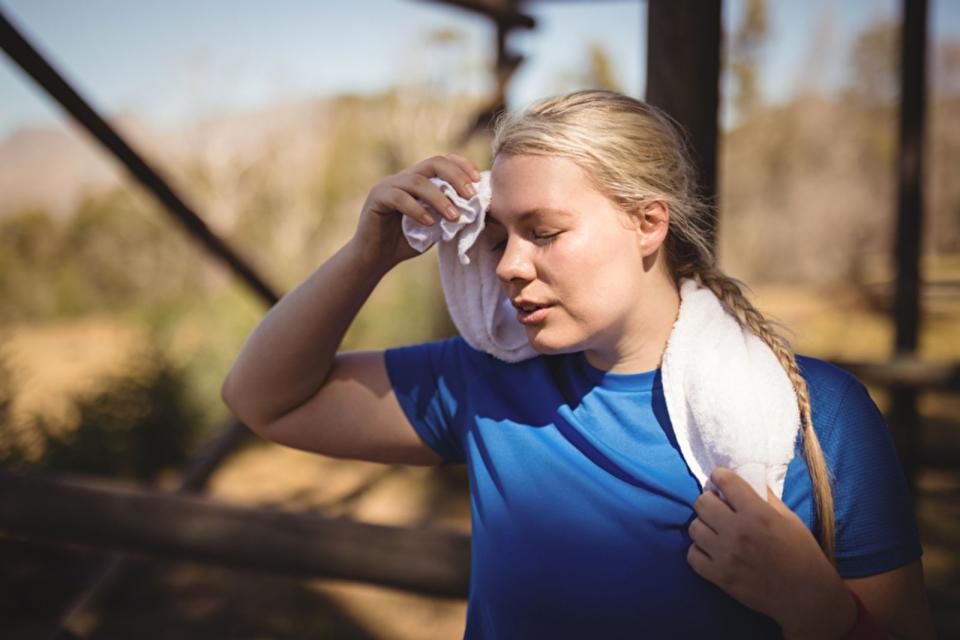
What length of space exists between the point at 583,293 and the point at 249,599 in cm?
342

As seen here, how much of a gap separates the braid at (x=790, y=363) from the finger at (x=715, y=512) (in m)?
0.13

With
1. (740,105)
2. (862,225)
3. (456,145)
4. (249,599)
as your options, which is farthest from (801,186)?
(249,599)

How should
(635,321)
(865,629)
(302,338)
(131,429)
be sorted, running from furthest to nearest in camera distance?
(131,429)
(302,338)
(635,321)
(865,629)

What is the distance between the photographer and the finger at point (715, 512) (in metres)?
0.96

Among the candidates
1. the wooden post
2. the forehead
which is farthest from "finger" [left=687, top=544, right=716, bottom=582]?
the wooden post

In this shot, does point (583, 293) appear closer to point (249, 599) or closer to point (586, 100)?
point (586, 100)

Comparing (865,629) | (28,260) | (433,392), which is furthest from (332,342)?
(28,260)

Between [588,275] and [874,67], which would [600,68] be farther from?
[588,275]

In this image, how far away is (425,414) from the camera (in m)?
1.36

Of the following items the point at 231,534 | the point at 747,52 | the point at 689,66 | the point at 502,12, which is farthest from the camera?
the point at 747,52

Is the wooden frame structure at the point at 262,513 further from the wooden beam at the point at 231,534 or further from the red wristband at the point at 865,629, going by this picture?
the red wristband at the point at 865,629

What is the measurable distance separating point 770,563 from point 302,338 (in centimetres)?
89

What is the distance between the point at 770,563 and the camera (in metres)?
0.93

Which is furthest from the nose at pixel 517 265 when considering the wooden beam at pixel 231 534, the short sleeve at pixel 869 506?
the wooden beam at pixel 231 534
